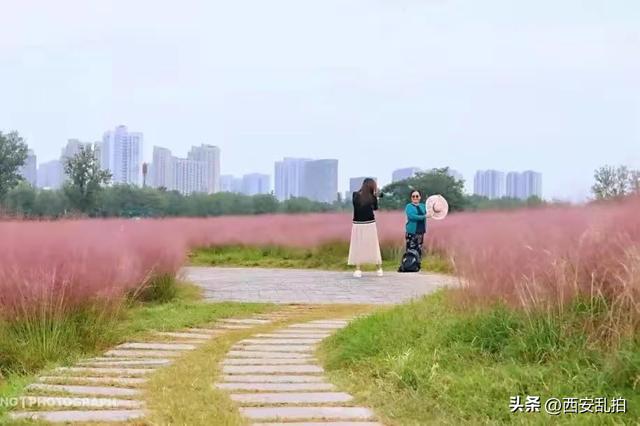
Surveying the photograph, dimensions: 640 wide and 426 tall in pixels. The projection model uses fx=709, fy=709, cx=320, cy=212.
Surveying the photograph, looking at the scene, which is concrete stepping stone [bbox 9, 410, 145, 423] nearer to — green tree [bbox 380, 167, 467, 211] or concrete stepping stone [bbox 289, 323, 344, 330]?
concrete stepping stone [bbox 289, 323, 344, 330]

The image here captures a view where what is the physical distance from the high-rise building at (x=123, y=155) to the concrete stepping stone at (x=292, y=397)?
8555 millimetres

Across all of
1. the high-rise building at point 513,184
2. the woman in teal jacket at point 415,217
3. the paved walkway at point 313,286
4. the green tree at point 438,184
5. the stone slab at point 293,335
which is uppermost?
the green tree at point 438,184

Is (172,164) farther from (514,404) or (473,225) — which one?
(514,404)

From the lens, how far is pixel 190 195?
11.6 meters

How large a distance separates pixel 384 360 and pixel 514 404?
3.06ft

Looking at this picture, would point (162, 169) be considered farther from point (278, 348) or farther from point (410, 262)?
point (278, 348)

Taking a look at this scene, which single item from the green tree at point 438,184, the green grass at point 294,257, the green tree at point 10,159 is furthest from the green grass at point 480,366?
the green tree at point 10,159

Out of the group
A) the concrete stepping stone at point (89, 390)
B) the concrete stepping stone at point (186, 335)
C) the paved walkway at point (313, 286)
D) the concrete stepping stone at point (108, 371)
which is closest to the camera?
the concrete stepping stone at point (89, 390)

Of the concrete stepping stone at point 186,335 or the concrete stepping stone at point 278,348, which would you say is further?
the concrete stepping stone at point 186,335

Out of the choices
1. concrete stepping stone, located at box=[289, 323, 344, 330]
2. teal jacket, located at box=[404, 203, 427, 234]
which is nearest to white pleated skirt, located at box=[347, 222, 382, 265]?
teal jacket, located at box=[404, 203, 427, 234]

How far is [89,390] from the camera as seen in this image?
3432mm

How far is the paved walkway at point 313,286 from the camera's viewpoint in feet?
23.4

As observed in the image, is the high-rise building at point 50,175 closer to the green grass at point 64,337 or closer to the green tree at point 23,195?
the green tree at point 23,195

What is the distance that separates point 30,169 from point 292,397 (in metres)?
12.0
